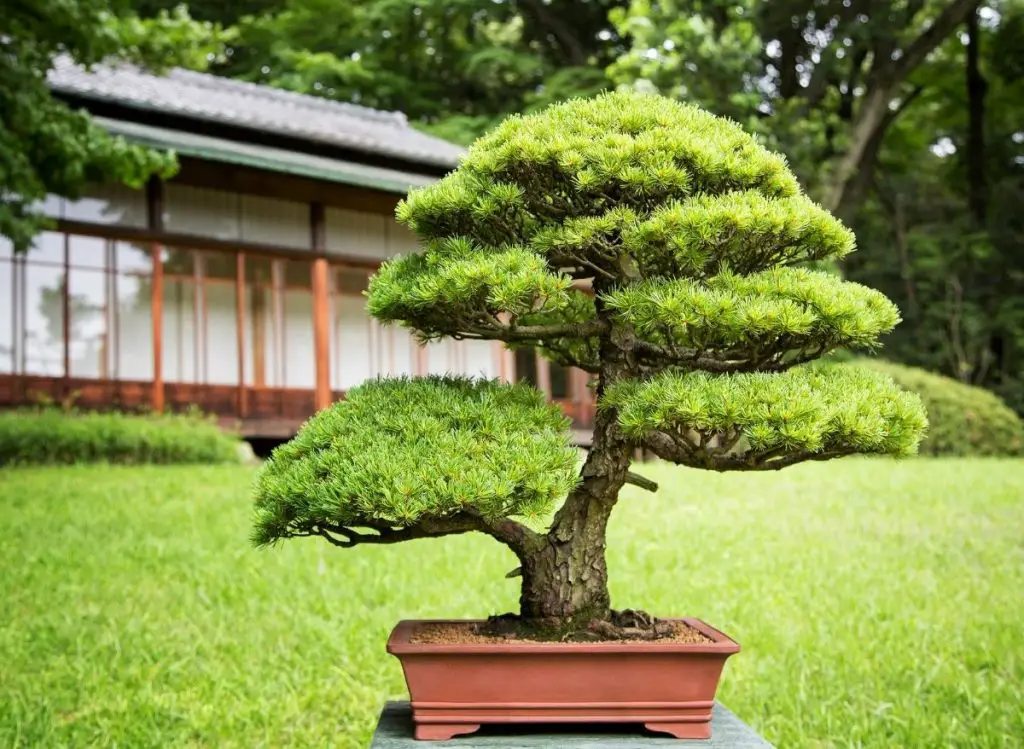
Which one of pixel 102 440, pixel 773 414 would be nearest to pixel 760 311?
pixel 773 414

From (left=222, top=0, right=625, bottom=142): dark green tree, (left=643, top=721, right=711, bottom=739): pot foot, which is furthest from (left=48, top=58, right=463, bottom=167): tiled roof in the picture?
(left=643, top=721, right=711, bottom=739): pot foot

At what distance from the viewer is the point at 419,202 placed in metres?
2.44

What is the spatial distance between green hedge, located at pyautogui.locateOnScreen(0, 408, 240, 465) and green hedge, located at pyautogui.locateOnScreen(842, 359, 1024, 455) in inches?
341

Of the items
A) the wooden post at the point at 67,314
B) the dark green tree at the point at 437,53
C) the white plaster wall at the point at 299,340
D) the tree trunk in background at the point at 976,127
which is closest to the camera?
the wooden post at the point at 67,314

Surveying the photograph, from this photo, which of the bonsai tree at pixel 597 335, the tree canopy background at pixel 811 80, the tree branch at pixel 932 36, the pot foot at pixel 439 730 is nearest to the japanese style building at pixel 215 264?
the tree canopy background at pixel 811 80

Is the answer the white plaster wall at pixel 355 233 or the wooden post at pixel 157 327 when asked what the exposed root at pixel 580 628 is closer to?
the wooden post at pixel 157 327

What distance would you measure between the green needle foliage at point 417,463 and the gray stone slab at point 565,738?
0.43 m

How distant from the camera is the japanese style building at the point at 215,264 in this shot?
435 inches

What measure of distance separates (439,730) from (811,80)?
15194 millimetres

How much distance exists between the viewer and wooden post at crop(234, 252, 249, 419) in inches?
496

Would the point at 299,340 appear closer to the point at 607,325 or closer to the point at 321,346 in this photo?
the point at 321,346

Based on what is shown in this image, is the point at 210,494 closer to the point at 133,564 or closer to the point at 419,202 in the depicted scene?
the point at 133,564

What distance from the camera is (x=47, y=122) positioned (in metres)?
6.58

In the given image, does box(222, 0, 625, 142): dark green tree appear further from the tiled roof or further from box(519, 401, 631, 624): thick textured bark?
box(519, 401, 631, 624): thick textured bark
